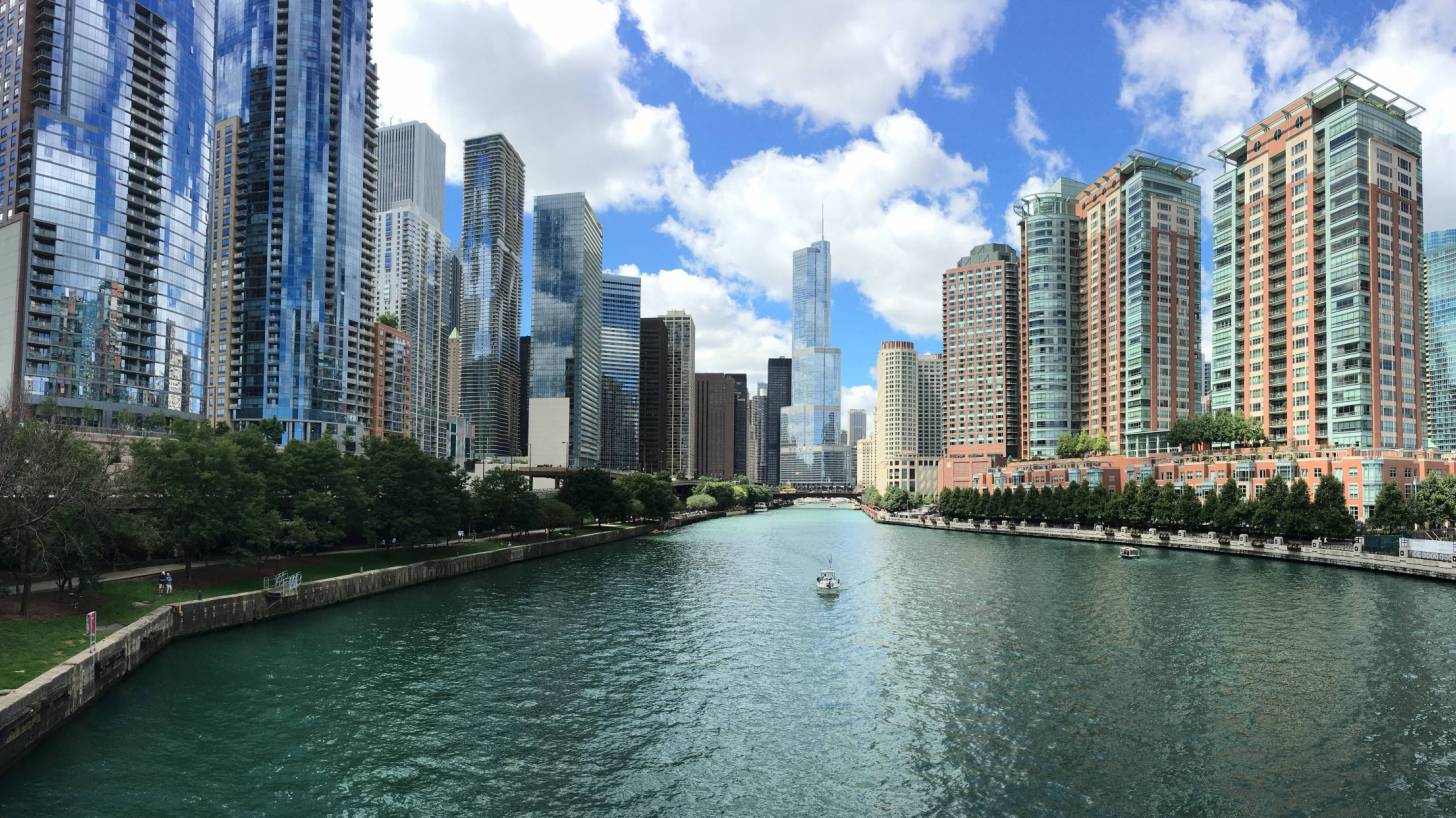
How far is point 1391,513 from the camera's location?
444 ft

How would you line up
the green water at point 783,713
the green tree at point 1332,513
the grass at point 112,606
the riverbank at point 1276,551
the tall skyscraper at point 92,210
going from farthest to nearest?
1. the tall skyscraper at point 92,210
2. the green tree at point 1332,513
3. the riverbank at point 1276,551
4. the grass at point 112,606
5. the green water at point 783,713

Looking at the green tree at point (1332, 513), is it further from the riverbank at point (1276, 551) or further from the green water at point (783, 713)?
the green water at point (783, 713)

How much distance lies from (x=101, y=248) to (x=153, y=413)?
37826 millimetres

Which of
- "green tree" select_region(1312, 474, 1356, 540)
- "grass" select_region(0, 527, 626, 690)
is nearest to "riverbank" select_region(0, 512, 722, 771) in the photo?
"grass" select_region(0, 527, 626, 690)

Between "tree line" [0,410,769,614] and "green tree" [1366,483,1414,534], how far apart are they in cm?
15124

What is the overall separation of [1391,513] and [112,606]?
17441 centimetres

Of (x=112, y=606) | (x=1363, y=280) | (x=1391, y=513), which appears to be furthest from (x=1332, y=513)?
(x=112, y=606)

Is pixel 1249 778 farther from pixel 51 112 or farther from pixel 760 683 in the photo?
pixel 51 112

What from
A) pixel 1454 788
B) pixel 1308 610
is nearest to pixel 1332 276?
pixel 1308 610

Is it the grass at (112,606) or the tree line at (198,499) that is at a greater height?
the tree line at (198,499)

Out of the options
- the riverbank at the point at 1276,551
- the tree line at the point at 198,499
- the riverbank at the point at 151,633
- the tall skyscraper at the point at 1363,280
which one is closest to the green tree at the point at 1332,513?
the riverbank at the point at 1276,551

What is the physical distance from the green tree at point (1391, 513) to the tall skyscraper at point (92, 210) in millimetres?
236388

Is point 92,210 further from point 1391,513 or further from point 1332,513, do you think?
point 1391,513

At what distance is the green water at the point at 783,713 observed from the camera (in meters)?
39.0
